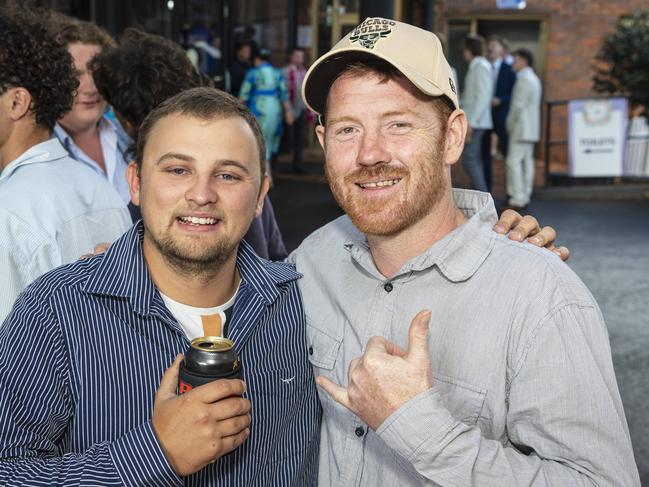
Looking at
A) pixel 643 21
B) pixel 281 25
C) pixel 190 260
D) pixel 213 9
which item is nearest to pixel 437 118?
pixel 190 260

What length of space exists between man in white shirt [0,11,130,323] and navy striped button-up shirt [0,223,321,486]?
1.39 feet

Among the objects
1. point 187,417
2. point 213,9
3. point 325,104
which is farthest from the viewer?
point 213,9

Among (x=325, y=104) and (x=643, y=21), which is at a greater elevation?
(x=643, y=21)

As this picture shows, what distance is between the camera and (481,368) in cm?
199

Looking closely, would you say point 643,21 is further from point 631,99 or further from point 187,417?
point 187,417

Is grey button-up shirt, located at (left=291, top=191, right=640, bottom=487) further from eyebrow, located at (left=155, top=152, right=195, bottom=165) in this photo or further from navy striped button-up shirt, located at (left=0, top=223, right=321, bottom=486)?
eyebrow, located at (left=155, top=152, right=195, bottom=165)

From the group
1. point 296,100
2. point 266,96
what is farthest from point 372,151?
point 296,100

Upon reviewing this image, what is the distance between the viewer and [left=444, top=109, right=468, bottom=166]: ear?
2.24 meters

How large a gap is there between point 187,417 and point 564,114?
1768 cm

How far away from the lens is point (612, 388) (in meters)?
1.89

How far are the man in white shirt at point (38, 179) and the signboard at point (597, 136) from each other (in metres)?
11.3

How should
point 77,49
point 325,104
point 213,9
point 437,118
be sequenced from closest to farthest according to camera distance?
point 437,118, point 325,104, point 77,49, point 213,9

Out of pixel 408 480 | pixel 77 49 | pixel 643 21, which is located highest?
pixel 643 21

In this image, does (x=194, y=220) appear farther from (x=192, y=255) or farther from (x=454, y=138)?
(x=454, y=138)
